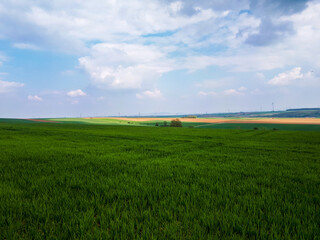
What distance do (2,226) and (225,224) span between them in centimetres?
449

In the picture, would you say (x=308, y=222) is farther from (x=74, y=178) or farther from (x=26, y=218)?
(x=74, y=178)

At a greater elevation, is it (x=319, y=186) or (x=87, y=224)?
(x=87, y=224)

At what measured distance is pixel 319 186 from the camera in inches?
217

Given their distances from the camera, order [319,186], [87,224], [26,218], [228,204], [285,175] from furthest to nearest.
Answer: [285,175]
[319,186]
[228,204]
[26,218]
[87,224]

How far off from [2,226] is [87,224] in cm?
173

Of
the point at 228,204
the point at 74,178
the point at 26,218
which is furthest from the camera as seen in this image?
the point at 74,178

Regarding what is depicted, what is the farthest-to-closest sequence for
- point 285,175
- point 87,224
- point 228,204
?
point 285,175, point 228,204, point 87,224

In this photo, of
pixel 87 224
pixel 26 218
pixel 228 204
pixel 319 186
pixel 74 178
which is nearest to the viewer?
pixel 87 224

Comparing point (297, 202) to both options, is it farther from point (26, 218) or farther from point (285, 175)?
point (26, 218)

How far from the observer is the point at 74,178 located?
Result: 19.3ft

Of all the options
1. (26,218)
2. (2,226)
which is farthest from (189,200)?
(2,226)

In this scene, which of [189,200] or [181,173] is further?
[181,173]

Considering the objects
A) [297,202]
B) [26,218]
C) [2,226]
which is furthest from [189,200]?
[2,226]

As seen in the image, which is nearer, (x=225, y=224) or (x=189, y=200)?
(x=225, y=224)
